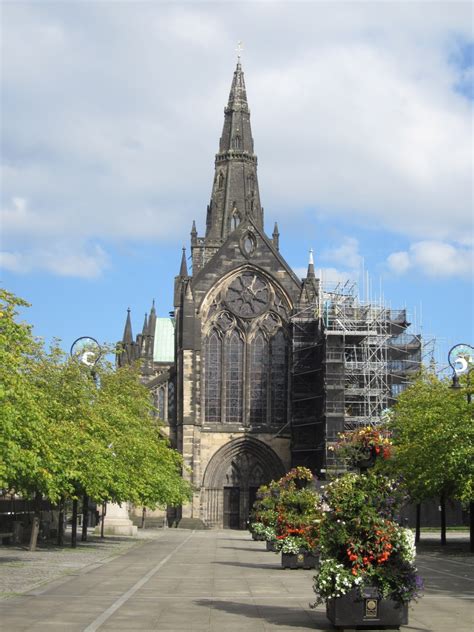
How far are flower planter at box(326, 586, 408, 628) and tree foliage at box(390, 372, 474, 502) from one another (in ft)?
64.2

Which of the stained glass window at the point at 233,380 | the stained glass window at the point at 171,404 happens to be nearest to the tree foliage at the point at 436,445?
the stained glass window at the point at 233,380

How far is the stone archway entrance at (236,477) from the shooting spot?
73.1m

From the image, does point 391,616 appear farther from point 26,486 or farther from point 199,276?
point 199,276

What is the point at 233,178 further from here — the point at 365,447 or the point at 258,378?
the point at 365,447

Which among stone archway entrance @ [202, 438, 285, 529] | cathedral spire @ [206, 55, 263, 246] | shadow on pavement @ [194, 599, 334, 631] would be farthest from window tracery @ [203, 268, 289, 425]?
shadow on pavement @ [194, 599, 334, 631]

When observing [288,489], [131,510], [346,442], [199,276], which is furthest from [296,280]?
[346,442]

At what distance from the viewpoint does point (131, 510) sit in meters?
74.2

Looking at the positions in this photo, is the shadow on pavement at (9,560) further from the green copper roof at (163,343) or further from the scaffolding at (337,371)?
the green copper roof at (163,343)

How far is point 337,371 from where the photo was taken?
6919 centimetres

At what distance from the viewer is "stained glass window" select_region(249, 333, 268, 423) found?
243 feet

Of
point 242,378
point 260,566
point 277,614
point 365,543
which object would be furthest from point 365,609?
point 242,378

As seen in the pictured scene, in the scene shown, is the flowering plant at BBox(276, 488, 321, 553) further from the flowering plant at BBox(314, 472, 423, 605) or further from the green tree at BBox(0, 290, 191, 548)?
the flowering plant at BBox(314, 472, 423, 605)

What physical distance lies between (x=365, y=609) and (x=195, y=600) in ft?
17.1

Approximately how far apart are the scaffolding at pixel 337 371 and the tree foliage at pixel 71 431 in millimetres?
17041
